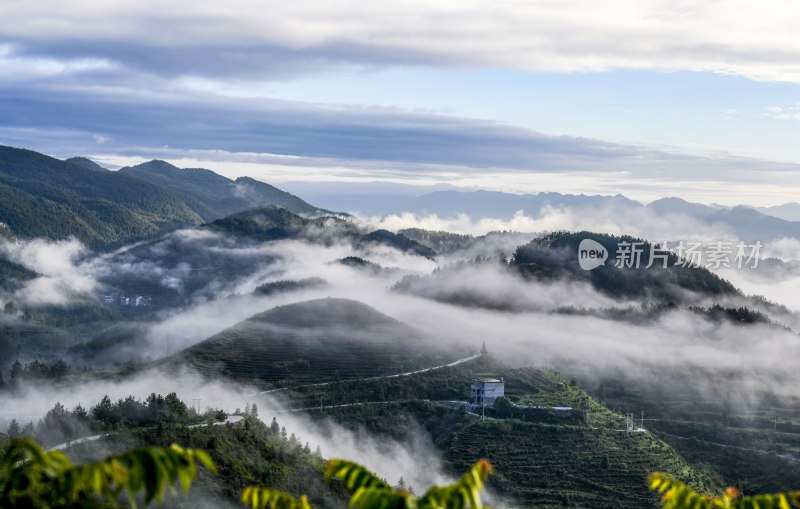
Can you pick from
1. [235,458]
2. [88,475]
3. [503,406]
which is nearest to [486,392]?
[503,406]

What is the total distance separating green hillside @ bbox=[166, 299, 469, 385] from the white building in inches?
787

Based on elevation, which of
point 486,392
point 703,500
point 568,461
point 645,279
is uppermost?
point 703,500

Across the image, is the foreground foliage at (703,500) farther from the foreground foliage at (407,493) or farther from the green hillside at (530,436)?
the green hillside at (530,436)

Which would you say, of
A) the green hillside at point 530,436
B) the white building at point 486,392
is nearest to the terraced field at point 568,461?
the green hillside at point 530,436

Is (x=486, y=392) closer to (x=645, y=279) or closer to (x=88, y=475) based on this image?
(x=645, y=279)

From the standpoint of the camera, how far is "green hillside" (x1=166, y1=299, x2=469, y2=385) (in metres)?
131

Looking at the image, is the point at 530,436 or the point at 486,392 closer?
the point at 530,436

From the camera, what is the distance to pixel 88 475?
11844 mm

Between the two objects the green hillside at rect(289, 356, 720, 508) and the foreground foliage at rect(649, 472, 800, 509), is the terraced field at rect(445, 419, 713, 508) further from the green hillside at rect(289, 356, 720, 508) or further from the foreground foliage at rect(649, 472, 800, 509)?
the foreground foliage at rect(649, 472, 800, 509)

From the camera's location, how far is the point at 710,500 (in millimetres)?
13820

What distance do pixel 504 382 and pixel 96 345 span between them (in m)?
94.0

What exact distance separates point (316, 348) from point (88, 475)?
133m

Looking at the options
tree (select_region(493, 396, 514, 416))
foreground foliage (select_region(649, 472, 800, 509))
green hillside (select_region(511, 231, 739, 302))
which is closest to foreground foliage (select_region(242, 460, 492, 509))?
foreground foliage (select_region(649, 472, 800, 509))

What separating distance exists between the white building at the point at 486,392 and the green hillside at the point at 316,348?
787 inches
